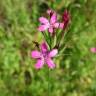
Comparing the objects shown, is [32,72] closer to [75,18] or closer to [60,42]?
[75,18]

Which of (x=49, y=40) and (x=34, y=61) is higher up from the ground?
(x=49, y=40)

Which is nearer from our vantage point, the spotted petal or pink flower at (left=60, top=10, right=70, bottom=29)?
pink flower at (left=60, top=10, right=70, bottom=29)

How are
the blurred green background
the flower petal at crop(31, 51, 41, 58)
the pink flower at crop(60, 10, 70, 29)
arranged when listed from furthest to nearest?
1. the blurred green background
2. the flower petal at crop(31, 51, 41, 58)
3. the pink flower at crop(60, 10, 70, 29)

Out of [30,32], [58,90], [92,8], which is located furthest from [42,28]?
[92,8]

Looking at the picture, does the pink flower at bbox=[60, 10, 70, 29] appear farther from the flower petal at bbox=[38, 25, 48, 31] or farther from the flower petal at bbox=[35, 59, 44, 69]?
the flower petal at bbox=[35, 59, 44, 69]

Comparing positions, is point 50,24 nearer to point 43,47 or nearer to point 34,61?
point 43,47

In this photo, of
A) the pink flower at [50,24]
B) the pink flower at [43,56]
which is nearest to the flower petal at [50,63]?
the pink flower at [43,56]

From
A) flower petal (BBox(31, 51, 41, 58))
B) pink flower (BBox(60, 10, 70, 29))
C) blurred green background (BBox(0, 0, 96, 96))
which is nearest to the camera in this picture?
pink flower (BBox(60, 10, 70, 29))

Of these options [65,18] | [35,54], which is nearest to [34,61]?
[35,54]

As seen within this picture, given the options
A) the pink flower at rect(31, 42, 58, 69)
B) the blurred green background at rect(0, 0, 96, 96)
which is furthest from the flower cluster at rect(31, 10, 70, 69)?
the blurred green background at rect(0, 0, 96, 96)

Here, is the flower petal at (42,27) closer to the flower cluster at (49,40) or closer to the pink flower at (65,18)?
the flower cluster at (49,40)

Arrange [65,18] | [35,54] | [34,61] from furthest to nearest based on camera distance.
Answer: [34,61] < [35,54] < [65,18]
